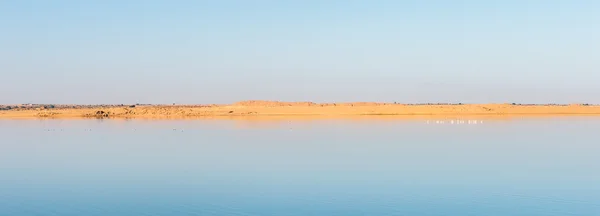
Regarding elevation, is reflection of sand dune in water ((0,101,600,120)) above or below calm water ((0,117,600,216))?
above

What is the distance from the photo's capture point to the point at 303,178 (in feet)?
55.6

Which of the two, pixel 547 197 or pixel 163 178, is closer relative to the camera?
pixel 547 197

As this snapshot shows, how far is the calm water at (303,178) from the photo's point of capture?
13.1 meters

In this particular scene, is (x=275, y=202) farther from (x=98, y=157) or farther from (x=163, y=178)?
(x=98, y=157)

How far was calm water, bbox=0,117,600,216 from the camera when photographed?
13070 millimetres

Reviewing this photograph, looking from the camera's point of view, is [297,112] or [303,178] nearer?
[303,178]

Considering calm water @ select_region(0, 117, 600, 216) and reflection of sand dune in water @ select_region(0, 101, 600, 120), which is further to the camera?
reflection of sand dune in water @ select_region(0, 101, 600, 120)

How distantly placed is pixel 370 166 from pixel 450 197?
5.41 metres

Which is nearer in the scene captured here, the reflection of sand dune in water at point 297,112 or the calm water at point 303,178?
the calm water at point 303,178

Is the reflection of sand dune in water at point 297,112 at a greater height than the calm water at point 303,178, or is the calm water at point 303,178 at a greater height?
the reflection of sand dune in water at point 297,112

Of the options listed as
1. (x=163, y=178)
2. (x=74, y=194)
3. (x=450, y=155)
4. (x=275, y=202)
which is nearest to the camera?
(x=275, y=202)

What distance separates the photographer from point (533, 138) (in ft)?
98.8

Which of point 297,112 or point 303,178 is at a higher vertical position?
point 297,112

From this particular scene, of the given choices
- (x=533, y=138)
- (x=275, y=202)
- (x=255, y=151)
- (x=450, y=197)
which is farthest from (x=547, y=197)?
(x=533, y=138)
